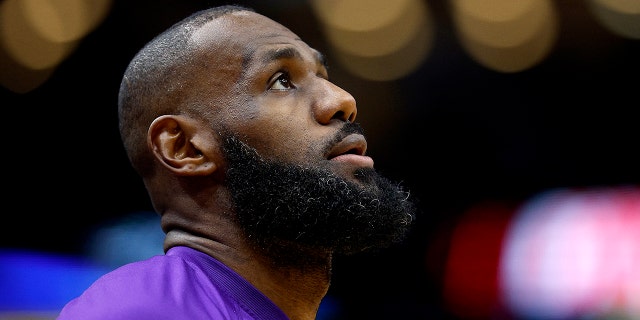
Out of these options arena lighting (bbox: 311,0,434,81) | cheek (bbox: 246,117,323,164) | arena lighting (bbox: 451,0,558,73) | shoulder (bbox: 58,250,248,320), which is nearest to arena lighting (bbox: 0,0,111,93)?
arena lighting (bbox: 311,0,434,81)

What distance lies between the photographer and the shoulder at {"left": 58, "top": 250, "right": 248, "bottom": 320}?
1438 millimetres

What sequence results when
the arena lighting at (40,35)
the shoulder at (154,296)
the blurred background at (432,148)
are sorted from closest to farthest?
1. the shoulder at (154,296)
2. the arena lighting at (40,35)
3. the blurred background at (432,148)

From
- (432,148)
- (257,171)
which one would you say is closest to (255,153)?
(257,171)

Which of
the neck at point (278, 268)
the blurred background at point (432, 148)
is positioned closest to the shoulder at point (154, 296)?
the neck at point (278, 268)

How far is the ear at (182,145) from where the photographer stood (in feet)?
5.96

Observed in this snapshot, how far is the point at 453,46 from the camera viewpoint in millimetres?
5875

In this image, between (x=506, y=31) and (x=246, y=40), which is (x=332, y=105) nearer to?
(x=246, y=40)

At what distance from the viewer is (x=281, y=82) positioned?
1870 mm

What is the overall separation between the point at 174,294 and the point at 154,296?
51 millimetres

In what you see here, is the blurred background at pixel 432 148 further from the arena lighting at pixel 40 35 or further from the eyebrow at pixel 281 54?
the eyebrow at pixel 281 54

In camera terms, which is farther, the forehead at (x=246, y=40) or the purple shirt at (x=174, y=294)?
the forehead at (x=246, y=40)

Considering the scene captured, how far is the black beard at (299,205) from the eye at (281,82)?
17cm

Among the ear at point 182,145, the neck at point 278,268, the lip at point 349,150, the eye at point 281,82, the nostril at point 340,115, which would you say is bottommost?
the neck at point 278,268

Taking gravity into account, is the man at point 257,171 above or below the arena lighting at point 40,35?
above
